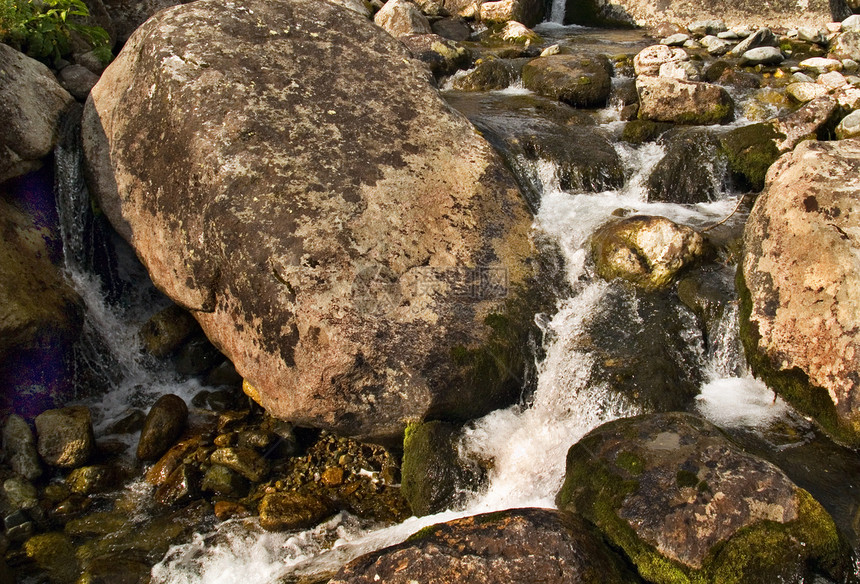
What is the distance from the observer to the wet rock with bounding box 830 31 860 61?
12.6 metres

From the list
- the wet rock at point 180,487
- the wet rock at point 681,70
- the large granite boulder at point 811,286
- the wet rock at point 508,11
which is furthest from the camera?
the wet rock at point 508,11

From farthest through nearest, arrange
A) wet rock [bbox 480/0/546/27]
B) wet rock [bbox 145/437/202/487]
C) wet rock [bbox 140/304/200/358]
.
Answer: 1. wet rock [bbox 480/0/546/27]
2. wet rock [bbox 140/304/200/358]
3. wet rock [bbox 145/437/202/487]

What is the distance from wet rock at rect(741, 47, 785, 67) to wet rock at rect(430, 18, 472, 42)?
716cm

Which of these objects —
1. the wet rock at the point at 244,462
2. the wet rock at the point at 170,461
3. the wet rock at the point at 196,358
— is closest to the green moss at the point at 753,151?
the wet rock at the point at 244,462

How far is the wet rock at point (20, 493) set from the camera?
5.68m

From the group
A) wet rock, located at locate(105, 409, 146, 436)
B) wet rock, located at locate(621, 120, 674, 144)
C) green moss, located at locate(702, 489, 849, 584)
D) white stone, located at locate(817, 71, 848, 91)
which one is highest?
white stone, located at locate(817, 71, 848, 91)

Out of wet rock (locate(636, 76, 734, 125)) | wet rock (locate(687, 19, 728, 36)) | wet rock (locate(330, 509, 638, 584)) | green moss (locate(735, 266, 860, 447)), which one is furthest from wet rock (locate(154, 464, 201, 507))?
wet rock (locate(687, 19, 728, 36))

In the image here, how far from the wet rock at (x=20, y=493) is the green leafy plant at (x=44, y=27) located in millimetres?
5692

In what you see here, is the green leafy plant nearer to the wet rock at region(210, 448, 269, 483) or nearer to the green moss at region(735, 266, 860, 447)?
the wet rock at region(210, 448, 269, 483)

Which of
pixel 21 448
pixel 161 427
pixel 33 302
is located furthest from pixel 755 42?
pixel 21 448

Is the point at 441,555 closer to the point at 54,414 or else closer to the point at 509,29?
the point at 54,414

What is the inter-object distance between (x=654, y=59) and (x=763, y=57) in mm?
2430

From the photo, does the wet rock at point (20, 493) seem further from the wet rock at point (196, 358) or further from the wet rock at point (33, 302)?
the wet rock at point (196, 358)

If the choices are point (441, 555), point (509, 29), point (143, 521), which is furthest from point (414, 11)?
point (441, 555)
